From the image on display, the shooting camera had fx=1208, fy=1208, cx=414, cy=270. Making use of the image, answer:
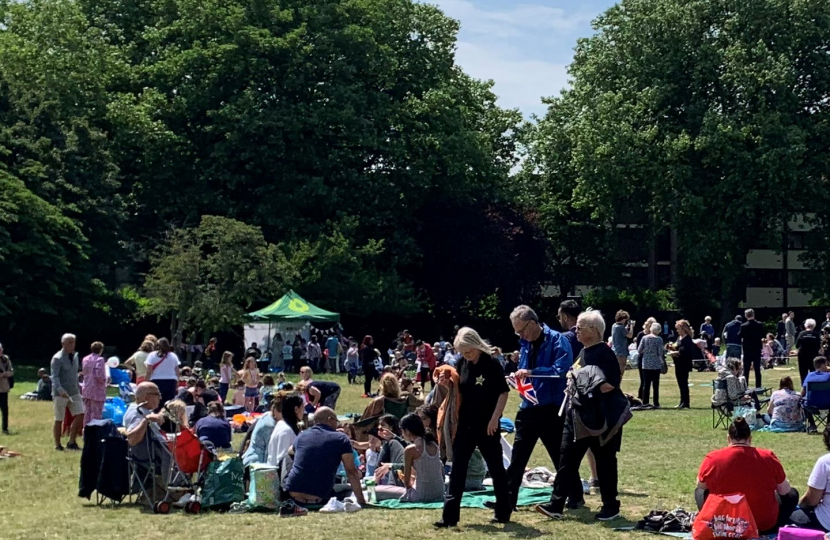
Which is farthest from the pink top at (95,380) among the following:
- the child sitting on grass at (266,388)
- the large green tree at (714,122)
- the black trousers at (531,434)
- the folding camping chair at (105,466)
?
the large green tree at (714,122)

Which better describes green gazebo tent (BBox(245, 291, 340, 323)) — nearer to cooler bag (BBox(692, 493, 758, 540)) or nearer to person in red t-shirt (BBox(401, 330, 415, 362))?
person in red t-shirt (BBox(401, 330, 415, 362))

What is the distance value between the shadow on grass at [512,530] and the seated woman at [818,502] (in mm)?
1948

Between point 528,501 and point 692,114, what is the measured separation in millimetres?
37934

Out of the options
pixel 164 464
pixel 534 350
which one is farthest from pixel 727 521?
pixel 164 464

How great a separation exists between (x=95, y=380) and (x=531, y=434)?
820 cm

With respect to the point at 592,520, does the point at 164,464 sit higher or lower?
higher

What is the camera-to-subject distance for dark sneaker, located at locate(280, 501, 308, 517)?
10.8 metres

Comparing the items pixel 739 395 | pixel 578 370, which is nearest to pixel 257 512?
pixel 578 370

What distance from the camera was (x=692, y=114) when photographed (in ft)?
154

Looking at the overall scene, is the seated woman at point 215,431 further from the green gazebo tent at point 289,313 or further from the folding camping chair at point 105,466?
the green gazebo tent at point 289,313

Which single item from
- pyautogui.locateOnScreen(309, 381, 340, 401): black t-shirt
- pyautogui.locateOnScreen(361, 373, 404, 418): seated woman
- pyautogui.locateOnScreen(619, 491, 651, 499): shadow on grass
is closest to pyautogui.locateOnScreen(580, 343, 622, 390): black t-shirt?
pyautogui.locateOnScreen(619, 491, 651, 499): shadow on grass

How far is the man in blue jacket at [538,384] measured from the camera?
10172 mm

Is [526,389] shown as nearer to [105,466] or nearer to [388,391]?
[105,466]

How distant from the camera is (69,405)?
16.6 metres
